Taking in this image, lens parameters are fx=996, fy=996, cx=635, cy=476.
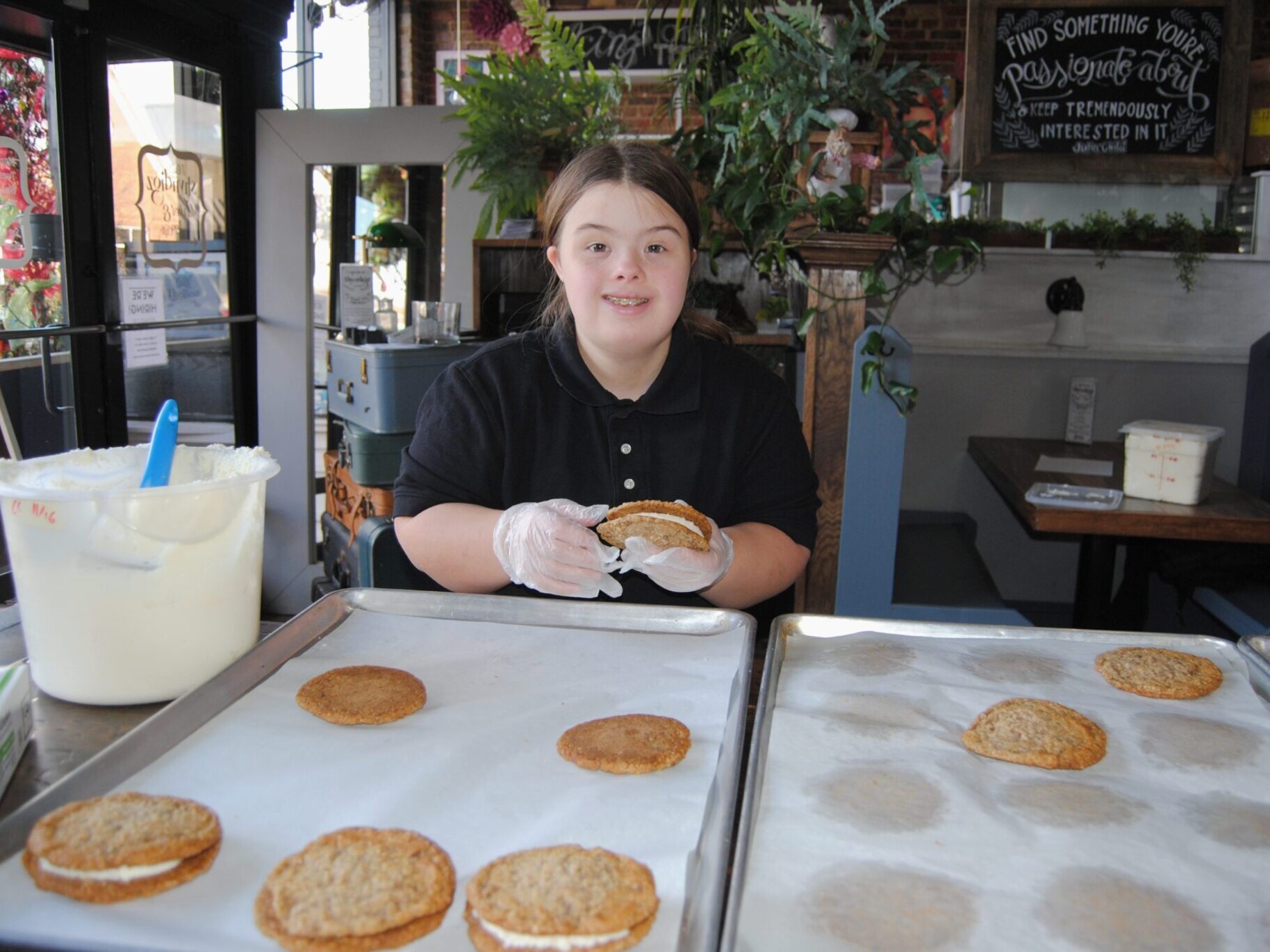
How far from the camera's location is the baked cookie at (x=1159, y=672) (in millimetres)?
1002

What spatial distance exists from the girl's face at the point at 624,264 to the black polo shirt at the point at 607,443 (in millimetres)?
164

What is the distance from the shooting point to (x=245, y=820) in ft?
2.49

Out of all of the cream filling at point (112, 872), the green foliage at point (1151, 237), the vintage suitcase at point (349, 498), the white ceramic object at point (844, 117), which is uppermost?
the white ceramic object at point (844, 117)

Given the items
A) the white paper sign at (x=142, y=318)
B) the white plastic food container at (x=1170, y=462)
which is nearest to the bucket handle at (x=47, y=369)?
the white paper sign at (x=142, y=318)

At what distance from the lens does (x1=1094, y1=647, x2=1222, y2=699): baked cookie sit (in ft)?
3.29

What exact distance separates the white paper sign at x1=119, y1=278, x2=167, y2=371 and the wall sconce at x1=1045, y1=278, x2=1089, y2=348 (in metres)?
3.27

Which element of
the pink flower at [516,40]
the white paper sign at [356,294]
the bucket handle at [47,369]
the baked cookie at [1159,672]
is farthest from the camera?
the pink flower at [516,40]

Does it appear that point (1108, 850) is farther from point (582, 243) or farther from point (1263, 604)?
point (1263, 604)

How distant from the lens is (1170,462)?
2.55 metres

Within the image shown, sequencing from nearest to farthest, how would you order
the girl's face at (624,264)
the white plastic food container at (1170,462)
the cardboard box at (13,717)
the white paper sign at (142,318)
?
the cardboard box at (13,717), the girl's face at (624,264), the white plastic food container at (1170,462), the white paper sign at (142,318)

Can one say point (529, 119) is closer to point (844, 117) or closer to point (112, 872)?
point (844, 117)

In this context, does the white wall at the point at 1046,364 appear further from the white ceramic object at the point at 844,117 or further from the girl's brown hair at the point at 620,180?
the girl's brown hair at the point at 620,180

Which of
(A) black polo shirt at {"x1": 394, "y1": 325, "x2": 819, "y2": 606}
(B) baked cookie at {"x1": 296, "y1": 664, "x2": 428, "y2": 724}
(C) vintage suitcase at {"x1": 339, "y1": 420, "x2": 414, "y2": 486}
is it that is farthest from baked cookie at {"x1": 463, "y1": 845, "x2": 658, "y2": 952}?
(C) vintage suitcase at {"x1": 339, "y1": 420, "x2": 414, "y2": 486}

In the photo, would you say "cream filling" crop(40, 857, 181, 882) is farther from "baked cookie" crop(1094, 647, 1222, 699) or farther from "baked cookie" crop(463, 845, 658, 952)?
"baked cookie" crop(1094, 647, 1222, 699)
